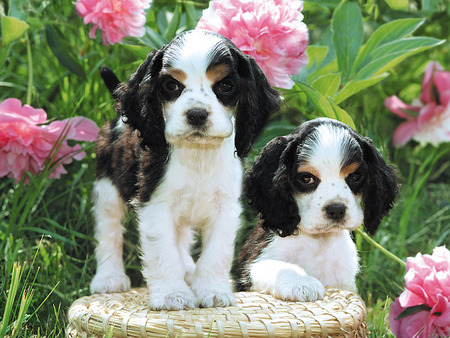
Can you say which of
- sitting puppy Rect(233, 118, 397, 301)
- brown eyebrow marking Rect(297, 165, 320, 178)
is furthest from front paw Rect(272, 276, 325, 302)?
brown eyebrow marking Rect(297, 165, 320, 178)

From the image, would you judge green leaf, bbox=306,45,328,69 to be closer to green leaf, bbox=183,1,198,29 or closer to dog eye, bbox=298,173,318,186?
green leaf, bbox=183,1,198,29

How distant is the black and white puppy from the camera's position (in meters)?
3.24

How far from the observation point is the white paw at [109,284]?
4.03m

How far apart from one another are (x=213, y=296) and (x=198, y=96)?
0.95 m

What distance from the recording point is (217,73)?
3262 millimetres

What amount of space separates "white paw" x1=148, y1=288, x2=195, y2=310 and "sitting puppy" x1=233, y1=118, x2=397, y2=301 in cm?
47

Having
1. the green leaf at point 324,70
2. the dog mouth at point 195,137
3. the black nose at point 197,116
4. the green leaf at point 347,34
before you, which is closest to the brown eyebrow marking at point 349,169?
the dog mouth at point 195,137

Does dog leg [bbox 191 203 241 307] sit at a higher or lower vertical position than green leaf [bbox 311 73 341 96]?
lower

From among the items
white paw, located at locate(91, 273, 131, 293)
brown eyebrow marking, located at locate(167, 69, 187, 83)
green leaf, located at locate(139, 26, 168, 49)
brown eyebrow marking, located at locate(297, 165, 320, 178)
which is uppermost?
brown eyebrow marking, located at locate(167, 69, 187, 83)

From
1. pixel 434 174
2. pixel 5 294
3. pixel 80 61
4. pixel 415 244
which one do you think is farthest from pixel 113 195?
pixel 434 174

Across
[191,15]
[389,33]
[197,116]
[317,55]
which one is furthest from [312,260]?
[191,15]

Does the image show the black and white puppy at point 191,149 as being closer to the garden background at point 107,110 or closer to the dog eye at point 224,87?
the dog eye at point 224,87

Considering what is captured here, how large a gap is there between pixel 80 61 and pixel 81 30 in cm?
42

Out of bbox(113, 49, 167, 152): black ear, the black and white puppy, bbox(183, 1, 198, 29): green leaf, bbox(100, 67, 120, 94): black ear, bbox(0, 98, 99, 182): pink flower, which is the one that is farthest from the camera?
bbox(183, 1, 198, 29): green leaf
